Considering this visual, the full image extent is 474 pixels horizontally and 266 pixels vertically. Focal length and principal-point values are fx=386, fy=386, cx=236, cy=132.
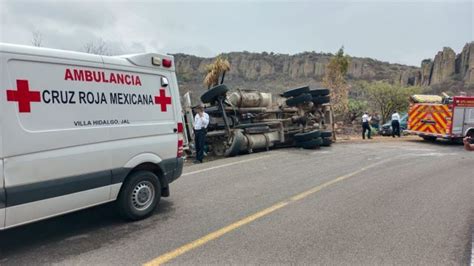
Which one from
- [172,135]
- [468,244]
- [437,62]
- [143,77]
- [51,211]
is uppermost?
[437,62]

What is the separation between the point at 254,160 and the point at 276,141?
3.12m

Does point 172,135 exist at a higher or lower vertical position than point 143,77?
lower

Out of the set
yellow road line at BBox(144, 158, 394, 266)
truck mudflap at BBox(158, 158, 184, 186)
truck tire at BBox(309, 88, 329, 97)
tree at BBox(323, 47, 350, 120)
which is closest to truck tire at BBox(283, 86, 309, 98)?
truck tire at BBox(309, 88, 329, 97)

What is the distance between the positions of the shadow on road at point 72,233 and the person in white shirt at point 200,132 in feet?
18.8

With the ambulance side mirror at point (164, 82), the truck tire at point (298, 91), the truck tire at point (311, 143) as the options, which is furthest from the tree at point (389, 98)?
the ambulance side mirror at point (164, 82)

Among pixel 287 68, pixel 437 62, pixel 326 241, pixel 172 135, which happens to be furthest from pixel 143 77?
pixel 287 68

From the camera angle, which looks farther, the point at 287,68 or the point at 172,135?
the point at 287,68

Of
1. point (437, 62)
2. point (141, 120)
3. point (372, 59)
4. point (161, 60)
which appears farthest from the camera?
point (372, 59)

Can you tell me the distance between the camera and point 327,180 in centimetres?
813

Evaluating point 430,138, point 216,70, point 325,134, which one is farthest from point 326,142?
point 216,70

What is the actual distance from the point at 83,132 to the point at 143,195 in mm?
1323

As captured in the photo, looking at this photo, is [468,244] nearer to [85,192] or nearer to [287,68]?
[85,192]

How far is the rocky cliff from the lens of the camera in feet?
205

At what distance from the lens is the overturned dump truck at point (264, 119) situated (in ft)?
41.4
